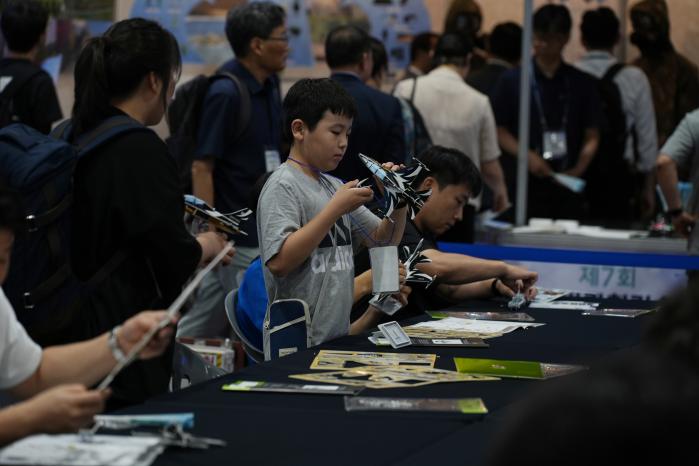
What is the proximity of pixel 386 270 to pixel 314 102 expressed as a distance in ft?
1.69

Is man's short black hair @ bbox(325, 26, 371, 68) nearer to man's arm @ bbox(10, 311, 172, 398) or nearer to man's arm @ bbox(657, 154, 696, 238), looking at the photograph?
man's arm @ bbox(657, 154, 696, 238)

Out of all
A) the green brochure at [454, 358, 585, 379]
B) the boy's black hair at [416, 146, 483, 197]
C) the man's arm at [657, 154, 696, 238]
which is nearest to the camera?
the green brochure at [454, 358, 585, 379]

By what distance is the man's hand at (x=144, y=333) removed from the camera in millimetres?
2048

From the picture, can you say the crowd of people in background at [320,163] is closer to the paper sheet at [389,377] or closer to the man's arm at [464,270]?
the man's arm at [464,270]

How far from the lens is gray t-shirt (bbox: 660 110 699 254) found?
18.6 feet

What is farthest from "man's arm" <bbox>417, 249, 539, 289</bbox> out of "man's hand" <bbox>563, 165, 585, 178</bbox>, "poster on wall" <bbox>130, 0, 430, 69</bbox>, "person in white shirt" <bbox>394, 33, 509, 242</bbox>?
"poster on wall" <bbox>130, 0, 430, 69</bbox>

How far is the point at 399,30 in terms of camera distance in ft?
26.3

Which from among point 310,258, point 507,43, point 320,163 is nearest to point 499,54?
point 507,43

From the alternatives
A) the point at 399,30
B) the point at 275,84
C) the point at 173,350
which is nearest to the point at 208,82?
the point at 275,84

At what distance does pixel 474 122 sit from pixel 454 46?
0.43 metres

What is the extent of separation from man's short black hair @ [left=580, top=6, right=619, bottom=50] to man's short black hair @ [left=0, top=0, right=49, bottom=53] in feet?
10.6

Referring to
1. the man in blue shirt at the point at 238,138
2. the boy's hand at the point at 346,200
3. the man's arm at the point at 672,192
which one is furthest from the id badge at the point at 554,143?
the boy's hand at the point at 346,200

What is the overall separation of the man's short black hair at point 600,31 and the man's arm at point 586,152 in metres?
0.59

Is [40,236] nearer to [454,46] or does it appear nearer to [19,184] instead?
[19,184]
